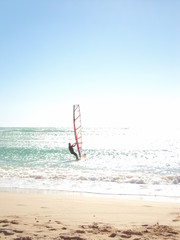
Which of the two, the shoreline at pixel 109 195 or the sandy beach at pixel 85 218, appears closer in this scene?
the sandy beach at pixel 85 218

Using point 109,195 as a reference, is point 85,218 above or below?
above

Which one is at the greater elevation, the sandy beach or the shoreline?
the sandy beach

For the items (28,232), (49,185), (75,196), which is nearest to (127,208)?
(75,196)

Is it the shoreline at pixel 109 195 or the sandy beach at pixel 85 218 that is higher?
the sandy beach at pixel 85 218

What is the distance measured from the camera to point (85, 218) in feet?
15.6

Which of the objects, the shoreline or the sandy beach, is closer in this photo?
the sandy beach

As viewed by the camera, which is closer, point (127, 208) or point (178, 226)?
point (178, 226)

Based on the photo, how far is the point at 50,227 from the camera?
406 centimetres

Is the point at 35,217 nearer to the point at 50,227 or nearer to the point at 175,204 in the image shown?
the point at 50,227

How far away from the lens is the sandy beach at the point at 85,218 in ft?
12.3

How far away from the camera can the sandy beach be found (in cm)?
374

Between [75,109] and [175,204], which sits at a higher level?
[75,109]

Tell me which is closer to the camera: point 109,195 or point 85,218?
point 85,218

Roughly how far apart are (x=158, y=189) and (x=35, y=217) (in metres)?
4.70
